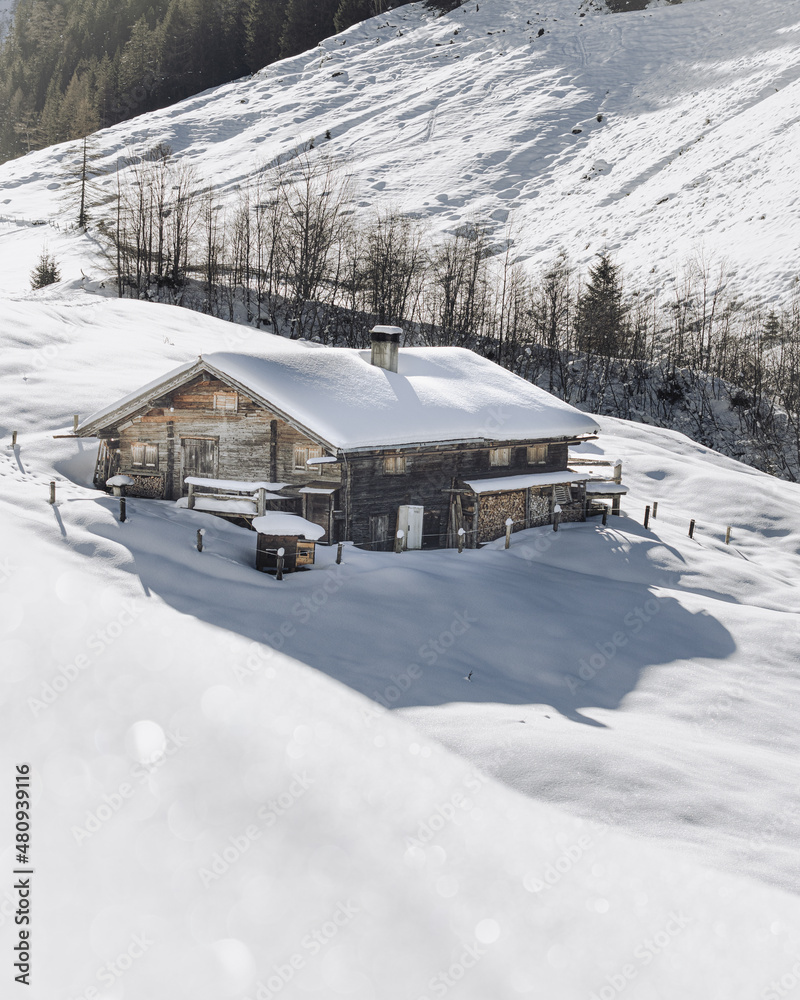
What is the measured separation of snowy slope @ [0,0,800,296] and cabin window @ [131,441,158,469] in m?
35.4

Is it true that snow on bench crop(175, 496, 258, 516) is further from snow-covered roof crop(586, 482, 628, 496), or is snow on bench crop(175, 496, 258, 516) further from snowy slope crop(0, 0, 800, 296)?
snowy slope crop(0, 0, 800, 296)

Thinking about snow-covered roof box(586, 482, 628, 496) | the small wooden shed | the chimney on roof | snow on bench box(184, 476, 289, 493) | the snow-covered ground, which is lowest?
the snow-covered ground

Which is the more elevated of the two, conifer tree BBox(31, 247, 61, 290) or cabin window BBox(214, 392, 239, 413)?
conifer tree BBox(31, 247, 61, 290)

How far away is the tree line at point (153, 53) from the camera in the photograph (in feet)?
314

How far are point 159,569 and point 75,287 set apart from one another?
38.3m

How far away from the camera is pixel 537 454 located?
Answer: 963 inches

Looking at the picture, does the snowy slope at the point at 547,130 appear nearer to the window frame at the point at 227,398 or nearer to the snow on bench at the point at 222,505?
the window frame at the point at 227,398

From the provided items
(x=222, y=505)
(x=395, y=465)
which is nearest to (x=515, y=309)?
(x=395, y=465)

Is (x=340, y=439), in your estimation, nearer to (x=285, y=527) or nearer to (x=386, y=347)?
(x=285, y=527)

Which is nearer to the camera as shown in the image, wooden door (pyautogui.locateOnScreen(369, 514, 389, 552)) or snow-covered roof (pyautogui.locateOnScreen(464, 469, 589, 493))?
wooden door (pyautogui.locateOnScreen(369, 514, 389, 552))

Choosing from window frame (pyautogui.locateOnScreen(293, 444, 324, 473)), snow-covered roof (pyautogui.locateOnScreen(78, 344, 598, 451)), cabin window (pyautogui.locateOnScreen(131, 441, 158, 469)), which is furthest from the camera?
cabin window (pyautogui.locateOnScreen(131, 441, 158, 469))

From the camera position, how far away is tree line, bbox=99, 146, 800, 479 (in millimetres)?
47938

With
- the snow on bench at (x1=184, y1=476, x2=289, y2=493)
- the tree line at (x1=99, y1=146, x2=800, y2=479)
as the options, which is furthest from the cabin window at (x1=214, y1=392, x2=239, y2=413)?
the tree line at (x1=99, y1=146, x2=800, y2=479)

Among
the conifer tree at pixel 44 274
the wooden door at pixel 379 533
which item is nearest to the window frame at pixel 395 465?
the wooden door at pixel 379 533
